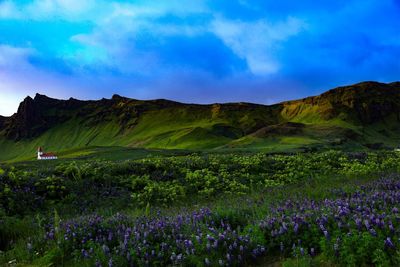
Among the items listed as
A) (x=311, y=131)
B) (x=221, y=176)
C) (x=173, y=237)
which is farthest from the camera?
(x=311, y=131)

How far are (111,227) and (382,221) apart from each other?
5.18 m

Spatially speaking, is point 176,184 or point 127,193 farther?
point 176,184

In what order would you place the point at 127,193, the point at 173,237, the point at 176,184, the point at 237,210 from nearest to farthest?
the point at 173,237, the point at 237,210, the point at 127,193, the point at 176,184

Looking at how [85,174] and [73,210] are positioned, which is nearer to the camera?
[73,210]

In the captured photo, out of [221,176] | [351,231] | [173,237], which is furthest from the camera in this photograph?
[221,176]

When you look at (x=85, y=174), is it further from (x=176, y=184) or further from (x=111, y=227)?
(x=111, y=227)

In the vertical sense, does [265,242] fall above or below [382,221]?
below

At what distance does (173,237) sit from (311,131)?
494 ft

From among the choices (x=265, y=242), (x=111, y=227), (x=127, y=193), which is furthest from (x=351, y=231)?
(x=127, y=193)

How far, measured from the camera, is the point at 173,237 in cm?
714

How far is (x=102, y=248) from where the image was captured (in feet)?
22.0

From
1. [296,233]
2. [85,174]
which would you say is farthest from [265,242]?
[85,174]

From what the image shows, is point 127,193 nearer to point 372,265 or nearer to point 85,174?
point 85,174

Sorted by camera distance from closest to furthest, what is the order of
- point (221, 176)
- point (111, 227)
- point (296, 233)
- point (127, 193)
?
point (296, 233), point (111, 227), point (127, 193), point (221, 176)
